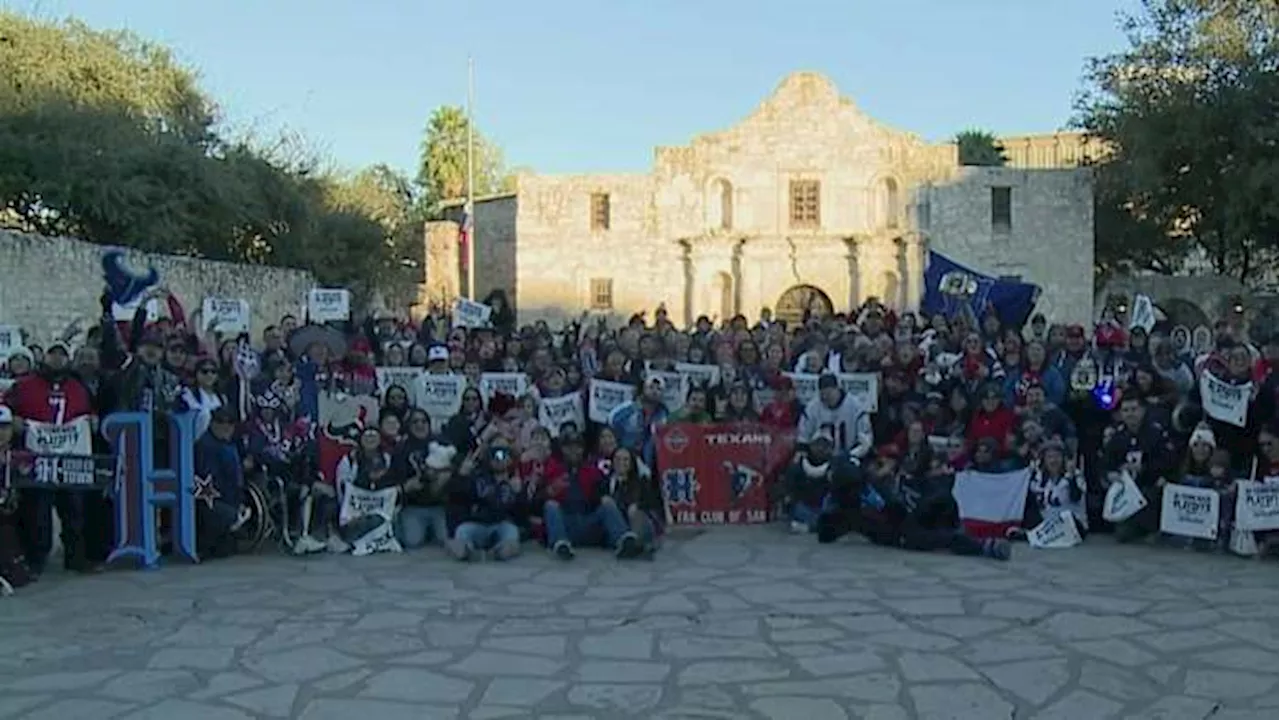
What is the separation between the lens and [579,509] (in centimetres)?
1098

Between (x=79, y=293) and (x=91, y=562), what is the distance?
11.2m

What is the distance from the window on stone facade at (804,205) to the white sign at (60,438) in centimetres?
3134

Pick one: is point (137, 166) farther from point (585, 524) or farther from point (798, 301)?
point (585, 524)

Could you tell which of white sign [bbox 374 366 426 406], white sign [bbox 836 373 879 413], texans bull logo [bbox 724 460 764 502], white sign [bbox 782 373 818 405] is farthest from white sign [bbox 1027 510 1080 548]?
white sign [bbox 374 366 426 406]

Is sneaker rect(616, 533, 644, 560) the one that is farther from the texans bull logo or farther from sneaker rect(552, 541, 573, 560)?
the texans bull logo

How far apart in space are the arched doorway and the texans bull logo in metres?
27.7

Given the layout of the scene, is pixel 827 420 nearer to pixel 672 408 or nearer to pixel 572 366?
pixel 672 408

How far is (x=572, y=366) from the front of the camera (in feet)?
43.9

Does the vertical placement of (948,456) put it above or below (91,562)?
above

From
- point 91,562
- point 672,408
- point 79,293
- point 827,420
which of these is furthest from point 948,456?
point 79,293

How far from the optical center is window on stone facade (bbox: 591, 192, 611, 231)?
4072 cm

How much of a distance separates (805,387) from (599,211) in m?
28.5

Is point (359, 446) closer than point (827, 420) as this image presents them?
Yes

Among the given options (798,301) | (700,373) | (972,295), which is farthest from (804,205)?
(700,373)
